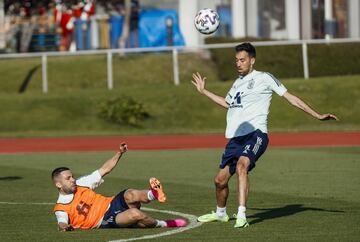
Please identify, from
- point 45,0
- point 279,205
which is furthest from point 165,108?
point 279,205

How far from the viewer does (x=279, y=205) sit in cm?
1602

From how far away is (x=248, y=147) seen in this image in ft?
45.1

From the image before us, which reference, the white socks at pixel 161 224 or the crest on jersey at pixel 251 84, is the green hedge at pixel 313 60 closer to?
the crest on jersey at pixel 251 84

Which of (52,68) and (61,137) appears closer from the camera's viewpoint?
(61,137)

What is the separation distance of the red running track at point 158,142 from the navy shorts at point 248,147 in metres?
13.7

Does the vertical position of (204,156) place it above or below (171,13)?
below

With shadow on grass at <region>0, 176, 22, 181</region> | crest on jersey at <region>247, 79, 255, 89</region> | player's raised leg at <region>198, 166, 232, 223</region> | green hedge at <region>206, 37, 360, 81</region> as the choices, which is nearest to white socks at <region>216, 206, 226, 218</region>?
player's raised leg at <region>198, 166, 232, 223</region>

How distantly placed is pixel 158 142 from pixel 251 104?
1571 cm

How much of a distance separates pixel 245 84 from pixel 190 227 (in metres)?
1.87

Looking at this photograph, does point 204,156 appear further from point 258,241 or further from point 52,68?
point 52,68

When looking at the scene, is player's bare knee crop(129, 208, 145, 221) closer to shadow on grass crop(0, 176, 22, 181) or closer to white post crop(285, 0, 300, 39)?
shadow on grass crop(0, 176, 22, 181)

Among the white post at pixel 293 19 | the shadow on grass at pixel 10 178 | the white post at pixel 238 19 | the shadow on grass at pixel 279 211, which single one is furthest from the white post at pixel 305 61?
the shadow on grass at pixel 279 211

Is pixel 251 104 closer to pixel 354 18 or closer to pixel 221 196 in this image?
pixel 221 196

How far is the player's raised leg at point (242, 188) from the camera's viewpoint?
13.4 metres
